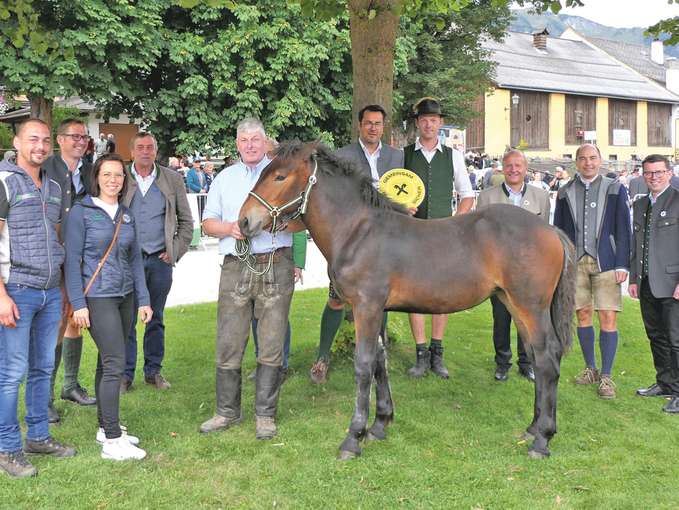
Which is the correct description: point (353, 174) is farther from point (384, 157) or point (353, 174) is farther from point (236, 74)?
point (236, 74)

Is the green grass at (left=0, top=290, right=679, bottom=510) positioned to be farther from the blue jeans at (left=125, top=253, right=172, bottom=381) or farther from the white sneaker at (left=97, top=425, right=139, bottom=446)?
the blue jeans at (left=125, top=253, right=172, bottom=381)

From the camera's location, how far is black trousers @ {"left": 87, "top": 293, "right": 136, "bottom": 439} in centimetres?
442

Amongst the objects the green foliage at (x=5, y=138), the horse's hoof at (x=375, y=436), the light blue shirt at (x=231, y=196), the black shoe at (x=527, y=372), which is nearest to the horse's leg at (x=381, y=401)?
the horse's hoof at (x=375, y=436)

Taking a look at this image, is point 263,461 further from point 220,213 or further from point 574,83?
point 574,83

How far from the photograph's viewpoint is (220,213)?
5.12 m

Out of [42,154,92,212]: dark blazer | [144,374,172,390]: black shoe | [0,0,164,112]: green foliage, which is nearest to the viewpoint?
[42,154,92,212]: dark blazer

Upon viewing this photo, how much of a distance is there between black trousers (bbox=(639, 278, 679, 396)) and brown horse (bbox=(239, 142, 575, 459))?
1799 millimetres

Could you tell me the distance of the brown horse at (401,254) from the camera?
4555 mm

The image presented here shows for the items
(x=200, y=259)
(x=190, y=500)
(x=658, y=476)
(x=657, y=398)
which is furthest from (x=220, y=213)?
(x=200, y=259)

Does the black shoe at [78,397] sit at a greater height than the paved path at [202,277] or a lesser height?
lesser

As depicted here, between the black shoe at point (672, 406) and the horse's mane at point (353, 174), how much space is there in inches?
124

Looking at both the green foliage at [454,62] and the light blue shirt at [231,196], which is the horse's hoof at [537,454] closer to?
the light blue shirt at [231,196]

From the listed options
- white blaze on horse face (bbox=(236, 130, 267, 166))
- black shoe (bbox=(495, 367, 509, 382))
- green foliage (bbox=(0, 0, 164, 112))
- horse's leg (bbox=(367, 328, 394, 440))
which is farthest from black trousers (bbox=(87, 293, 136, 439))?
green foliage (bbox=(0, 0, 164, 112))

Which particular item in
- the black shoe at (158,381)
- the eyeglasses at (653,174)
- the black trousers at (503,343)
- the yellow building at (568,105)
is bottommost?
the black shoe at (158,381)
